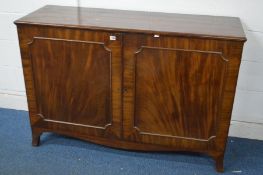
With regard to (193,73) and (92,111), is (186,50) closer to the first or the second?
(193,73)

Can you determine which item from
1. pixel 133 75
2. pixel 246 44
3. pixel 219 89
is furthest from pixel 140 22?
pixel 246 44

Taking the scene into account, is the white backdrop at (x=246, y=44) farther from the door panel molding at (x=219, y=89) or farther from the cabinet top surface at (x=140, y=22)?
the door panel molding at (x=219, y=89)

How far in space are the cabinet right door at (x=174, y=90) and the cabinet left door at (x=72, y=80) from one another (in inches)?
3.2

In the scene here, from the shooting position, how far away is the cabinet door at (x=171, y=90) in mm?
1558

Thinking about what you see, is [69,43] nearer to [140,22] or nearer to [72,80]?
[72,80]

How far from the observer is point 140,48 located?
158cm

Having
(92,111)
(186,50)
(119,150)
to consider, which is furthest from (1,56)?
(186,50)

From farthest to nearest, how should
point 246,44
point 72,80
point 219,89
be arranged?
point 246,44, point 72,80, point 219,89

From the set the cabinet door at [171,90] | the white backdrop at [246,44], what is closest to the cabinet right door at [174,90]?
the cabinet door at [171,90]

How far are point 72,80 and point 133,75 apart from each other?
35cm

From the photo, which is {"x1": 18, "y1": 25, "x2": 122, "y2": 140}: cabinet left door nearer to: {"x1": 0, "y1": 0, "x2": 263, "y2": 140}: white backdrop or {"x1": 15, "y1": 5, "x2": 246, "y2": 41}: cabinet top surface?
{"x1": 15, "y1": 5, "x2": 246, "y2": 41}: cabinet top surface

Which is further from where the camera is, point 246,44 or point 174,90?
point 246,44

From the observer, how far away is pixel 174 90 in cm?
166

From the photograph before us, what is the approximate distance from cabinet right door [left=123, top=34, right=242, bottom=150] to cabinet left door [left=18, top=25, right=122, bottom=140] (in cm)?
8
